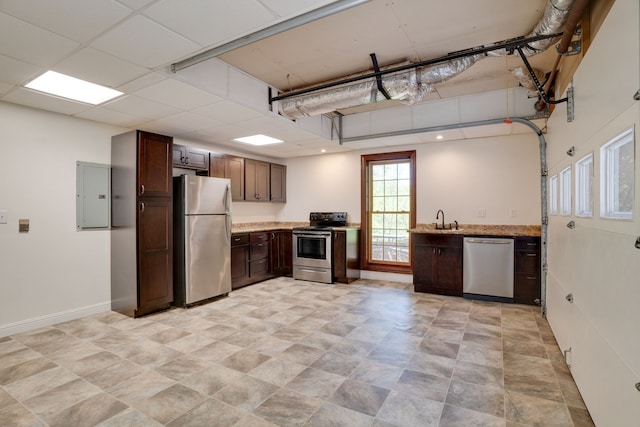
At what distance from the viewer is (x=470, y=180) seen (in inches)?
198

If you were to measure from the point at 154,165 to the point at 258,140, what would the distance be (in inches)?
63.8

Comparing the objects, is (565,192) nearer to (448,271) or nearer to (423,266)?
(448,271)

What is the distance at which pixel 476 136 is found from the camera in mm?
4852

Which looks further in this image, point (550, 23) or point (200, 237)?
point (200, 237)

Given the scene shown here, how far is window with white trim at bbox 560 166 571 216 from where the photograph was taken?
8.56 ft

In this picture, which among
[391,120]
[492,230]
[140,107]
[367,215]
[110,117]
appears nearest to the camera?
[140,107]

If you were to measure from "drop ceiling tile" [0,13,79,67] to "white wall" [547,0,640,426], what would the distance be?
3.20 metres

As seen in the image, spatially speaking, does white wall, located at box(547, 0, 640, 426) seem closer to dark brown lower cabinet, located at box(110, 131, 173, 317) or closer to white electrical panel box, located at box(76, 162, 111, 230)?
dark brown lower cabinet, located at box(110, 131, 173, 317)

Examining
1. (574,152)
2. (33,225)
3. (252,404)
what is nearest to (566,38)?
(574,152)

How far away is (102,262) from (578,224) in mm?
4932

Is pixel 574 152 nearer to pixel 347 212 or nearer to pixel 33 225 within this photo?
pixel 347 212

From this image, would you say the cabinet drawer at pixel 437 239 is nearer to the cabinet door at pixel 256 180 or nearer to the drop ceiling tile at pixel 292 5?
the cabinet door at pixel 256 180

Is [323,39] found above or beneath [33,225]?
above

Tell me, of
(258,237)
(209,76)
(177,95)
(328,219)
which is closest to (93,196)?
(177,95)
